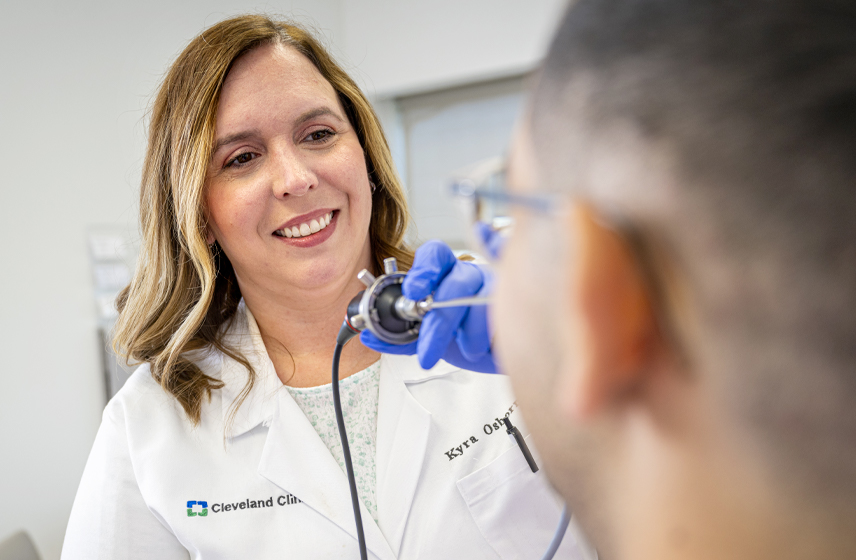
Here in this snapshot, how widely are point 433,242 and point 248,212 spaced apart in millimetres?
420

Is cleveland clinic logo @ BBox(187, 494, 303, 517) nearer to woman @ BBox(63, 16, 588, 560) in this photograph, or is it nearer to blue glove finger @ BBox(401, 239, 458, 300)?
woman @ BBox(63, 16, 588, 560)

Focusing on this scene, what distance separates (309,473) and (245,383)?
226 millimetres

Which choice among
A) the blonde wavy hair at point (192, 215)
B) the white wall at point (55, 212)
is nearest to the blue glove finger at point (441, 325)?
the blonde wavy hair at point (192, 215)

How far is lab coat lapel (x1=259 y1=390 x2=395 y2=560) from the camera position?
1.08m

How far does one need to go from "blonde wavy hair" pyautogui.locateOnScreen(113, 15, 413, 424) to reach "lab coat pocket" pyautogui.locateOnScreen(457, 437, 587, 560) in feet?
1.61

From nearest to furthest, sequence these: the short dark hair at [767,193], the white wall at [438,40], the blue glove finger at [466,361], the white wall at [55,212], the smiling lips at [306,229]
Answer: the short dark hair at [767,193] < the blue glove finger at [466,361] < the smiling lips at [306,229] < the white wall at [55,212] < the white wall at [438,40]

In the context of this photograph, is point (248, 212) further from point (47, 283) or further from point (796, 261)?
point (47, 283)

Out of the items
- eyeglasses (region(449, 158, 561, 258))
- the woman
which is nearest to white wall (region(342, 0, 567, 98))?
the woman

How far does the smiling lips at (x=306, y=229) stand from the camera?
1191 millimetres

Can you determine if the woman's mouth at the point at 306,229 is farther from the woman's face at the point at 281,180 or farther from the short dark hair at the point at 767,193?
the short dark hair at the point at 767,193

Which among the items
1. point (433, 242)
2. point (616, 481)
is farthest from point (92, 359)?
point (616, 481)

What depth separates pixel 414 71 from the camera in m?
3.21

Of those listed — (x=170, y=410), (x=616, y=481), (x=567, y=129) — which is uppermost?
(x=567, y=129)

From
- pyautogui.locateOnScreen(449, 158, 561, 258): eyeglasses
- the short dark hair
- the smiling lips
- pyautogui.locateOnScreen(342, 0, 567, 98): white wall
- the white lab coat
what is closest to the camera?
the short dark hair
